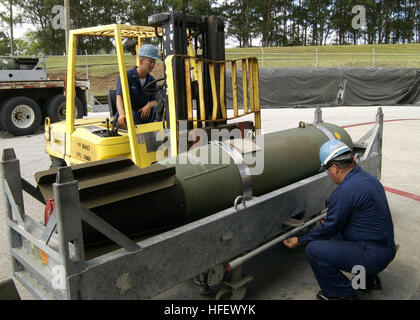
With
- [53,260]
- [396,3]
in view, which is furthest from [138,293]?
[396,3]

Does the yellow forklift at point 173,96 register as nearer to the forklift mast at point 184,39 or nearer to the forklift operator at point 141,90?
the forklift mast at point 184,39

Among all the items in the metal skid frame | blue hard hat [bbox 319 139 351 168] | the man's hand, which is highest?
blue hard hat [bbox 319 139 351 168]

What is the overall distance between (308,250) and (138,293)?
144 centimetres

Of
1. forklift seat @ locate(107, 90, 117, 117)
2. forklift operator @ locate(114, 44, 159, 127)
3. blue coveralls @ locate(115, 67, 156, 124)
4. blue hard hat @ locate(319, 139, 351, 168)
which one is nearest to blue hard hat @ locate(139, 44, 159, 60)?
forklift operator @ locate(114, 44, 159, 127)

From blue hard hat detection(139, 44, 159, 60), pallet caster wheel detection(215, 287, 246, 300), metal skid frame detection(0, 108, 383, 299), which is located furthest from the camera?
blue hard hat detection(139, 44, 159, 60)

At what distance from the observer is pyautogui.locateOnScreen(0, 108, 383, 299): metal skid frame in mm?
2252

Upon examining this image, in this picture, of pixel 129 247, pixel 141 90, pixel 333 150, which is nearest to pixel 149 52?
pixel 141 90

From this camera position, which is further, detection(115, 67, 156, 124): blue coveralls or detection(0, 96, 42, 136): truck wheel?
detection(0, 96, 42, 136): truck wheel

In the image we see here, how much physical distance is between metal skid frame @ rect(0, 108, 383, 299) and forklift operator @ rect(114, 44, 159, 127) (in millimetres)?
2035

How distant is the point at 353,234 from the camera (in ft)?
10.4

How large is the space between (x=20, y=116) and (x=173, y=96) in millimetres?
10174
